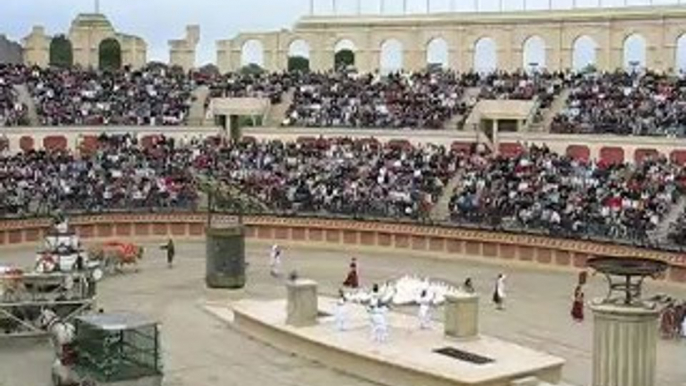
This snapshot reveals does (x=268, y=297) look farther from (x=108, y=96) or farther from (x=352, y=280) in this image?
(x=108, y=96)

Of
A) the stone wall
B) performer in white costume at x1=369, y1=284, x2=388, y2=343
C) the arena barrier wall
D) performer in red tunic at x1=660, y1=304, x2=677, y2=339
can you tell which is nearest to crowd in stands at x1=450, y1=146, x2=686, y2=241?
the arena barrier wall

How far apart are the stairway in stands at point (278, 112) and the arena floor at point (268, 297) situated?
17470 mm

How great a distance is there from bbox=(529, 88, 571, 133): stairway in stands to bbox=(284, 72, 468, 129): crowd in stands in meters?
4.63

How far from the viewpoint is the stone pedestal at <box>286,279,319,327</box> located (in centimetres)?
3181

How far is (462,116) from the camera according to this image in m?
66.1

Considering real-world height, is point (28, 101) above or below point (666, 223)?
above

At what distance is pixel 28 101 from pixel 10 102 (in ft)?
4.84

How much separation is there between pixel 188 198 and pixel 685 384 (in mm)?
31054

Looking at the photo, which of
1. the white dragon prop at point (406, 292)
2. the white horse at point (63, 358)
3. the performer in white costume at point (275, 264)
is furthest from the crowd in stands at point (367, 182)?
the white horse at point (63, 358)

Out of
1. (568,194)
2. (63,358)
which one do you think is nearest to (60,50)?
(568,194)

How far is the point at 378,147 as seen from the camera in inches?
2469

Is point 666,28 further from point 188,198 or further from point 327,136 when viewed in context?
point 188,198

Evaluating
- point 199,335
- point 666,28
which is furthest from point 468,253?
point 666,28

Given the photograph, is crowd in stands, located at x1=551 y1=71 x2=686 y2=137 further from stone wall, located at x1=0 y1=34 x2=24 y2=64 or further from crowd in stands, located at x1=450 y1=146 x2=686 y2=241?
stone wall, located at x1=0 y1=34 x2=24 y2=64
